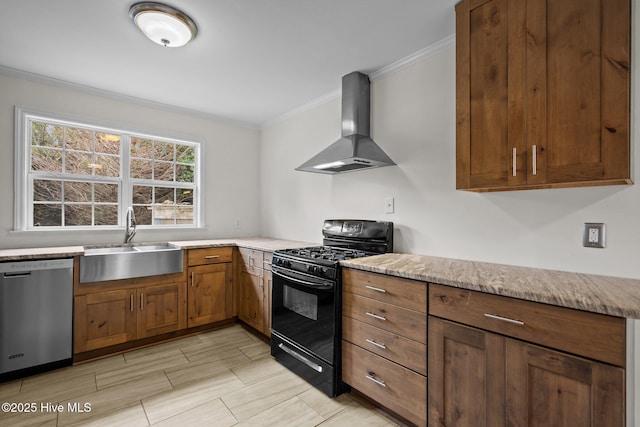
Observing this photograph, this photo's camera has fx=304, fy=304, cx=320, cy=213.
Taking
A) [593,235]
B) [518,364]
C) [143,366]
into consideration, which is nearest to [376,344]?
[518,364]

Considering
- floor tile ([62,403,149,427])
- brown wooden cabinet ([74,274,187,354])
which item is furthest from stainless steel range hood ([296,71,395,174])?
floor tile ([62,403,149,427])

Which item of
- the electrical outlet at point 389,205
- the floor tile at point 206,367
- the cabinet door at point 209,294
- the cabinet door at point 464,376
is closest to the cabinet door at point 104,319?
the cabinet door at point 209,294

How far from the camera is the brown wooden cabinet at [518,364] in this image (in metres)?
1.09

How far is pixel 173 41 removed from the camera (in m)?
2.05

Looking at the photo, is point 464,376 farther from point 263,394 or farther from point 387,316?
point 263,394

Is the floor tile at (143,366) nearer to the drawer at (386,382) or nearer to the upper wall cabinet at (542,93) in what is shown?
the drawer at (386,382)

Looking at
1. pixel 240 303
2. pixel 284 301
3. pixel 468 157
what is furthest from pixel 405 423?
pixel 240 303

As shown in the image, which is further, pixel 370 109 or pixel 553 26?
pixel 370 109

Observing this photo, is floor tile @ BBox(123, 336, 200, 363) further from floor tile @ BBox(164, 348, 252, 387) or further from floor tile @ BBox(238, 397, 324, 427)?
floor tile @ BBox(238, 397, 324, 427)

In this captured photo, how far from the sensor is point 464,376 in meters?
1.44

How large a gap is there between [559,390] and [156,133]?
3882mm

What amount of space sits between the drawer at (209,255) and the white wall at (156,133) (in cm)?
64

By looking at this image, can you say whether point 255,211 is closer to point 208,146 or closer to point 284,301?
point 208,146

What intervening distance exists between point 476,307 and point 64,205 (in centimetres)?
359
